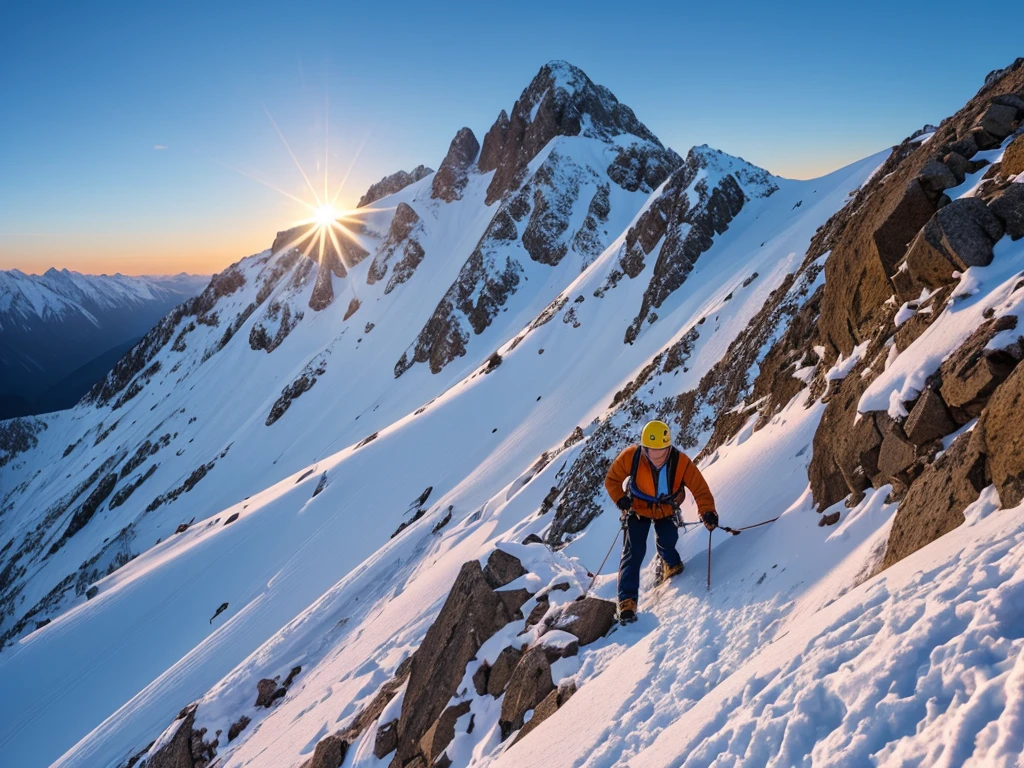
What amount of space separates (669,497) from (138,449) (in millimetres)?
122020

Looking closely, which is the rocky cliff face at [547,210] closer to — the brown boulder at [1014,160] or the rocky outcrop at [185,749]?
the rocky outcrop at [185,749]

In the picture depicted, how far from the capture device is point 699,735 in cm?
457

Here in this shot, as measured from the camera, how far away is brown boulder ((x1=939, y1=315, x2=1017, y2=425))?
5664 millimetres

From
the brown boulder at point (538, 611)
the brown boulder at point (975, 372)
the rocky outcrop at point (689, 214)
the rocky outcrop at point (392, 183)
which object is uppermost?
the rocky outcrop at point (392, 183)

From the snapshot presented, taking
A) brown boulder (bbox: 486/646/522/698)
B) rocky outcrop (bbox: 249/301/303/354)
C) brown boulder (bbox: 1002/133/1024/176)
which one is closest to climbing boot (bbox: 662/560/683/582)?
brown boulder (bbox: 486/646/522/698)

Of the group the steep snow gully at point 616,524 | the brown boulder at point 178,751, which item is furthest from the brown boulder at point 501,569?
the brown boulder at point 178,751

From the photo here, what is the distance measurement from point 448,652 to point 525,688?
2778 mm

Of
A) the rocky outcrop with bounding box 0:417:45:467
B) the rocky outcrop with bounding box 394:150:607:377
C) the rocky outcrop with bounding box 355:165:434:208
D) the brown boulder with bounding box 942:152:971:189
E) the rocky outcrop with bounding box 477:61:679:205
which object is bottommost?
the brown boulder with bounding box 942:152:971:189

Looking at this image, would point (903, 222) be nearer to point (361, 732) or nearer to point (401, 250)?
point (361, 732)

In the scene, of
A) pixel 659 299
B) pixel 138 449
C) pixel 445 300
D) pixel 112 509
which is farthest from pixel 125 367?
pixel 659 299

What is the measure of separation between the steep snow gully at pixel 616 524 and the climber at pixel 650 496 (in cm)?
54

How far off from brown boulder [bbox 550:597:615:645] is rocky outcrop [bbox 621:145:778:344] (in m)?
32.1

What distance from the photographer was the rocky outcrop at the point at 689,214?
41.6 metres

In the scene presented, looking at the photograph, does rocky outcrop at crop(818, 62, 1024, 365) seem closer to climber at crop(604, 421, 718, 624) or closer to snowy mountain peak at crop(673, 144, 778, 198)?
climber at crop(604, 421, 718, 624)
